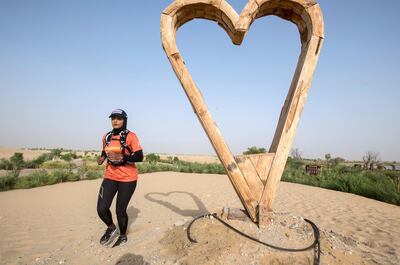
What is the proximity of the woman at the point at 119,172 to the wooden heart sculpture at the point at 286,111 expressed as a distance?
1159mm

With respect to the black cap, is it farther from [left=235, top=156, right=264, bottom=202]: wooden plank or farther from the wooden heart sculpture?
[left=235, top=156, right=264, bottom=202]: wooden plank

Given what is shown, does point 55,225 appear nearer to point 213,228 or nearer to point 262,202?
point 213,228

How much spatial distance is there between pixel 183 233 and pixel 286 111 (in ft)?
6.98

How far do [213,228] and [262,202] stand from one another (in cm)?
71

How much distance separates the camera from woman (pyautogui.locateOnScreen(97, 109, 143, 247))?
3.52m

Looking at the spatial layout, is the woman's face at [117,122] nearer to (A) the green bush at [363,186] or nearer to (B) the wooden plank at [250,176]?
(B) the wooden plank at [250,176]

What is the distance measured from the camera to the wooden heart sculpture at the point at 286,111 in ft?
9.95

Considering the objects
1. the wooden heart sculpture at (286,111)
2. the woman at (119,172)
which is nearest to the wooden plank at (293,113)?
the wooden heart sculpture at (286,111)

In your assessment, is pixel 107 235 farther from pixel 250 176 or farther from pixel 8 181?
pixel 8 181

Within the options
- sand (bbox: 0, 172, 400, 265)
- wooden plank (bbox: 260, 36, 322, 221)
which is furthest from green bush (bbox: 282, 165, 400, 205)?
wooden plank (bbox: 260, 36, 322, 221)

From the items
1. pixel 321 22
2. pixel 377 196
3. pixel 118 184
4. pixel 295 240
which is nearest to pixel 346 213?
pixel 377 196

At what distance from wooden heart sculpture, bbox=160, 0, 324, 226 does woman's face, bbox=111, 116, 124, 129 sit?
3.91 feet

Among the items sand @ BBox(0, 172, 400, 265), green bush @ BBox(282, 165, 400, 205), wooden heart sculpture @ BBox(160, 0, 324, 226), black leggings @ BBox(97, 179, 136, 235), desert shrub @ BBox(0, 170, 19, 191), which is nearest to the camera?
sand @ BBox(0, 172, 400, 265)

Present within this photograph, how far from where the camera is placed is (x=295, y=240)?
9.28 feet
